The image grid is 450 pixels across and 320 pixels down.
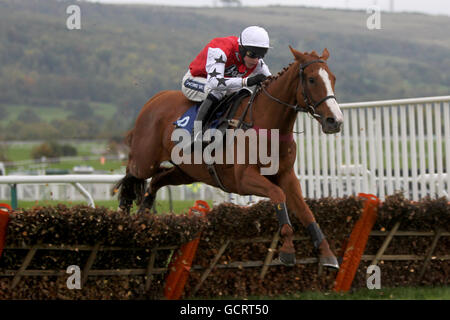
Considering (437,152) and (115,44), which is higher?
(115,44)

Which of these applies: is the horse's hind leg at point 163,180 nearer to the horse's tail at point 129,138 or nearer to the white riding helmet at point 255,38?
the horse's tail at point 129,138

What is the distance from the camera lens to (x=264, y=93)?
5.21 metres

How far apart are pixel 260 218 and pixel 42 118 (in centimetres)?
5807

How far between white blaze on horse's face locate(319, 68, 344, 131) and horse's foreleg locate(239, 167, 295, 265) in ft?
2.31

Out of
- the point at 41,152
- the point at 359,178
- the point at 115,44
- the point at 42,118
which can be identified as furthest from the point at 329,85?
the point at 115,44

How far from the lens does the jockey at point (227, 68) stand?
5270mm

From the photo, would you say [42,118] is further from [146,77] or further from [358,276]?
[358,276]

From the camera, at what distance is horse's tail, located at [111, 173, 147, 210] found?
668 centimetres

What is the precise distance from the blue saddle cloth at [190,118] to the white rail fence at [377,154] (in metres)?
1.02

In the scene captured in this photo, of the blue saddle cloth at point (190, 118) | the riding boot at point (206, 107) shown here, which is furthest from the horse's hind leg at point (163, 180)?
the riding boot at point (206, 107)

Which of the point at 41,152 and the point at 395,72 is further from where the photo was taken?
the point at 395,72
